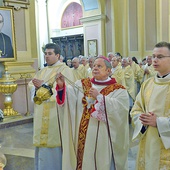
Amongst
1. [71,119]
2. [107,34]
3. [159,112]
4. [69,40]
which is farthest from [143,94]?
[69,40]

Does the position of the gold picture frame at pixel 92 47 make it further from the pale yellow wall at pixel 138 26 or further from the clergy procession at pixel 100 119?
the clergy procession at pixel 100 119

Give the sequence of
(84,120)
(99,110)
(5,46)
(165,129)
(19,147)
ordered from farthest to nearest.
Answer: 1. (5,46)
2. (19,147)
3. (84,120)
4. (99,110)
5. (165,129)

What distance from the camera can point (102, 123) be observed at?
119 inches

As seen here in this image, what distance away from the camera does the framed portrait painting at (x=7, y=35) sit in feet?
25.4

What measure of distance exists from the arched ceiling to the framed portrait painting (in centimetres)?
623

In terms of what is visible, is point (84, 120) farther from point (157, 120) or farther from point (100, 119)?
point (157, 120)

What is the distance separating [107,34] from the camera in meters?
13.6

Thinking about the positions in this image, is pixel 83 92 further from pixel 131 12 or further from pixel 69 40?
pixel 69 40

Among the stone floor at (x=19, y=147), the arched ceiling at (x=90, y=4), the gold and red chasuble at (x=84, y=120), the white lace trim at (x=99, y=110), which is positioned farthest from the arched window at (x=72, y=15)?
the white lace trim at (x=99, y=110)

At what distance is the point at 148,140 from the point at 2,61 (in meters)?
5.96

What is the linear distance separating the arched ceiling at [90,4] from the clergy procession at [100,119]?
10050mm

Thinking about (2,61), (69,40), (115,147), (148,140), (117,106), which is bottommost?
(115,147)

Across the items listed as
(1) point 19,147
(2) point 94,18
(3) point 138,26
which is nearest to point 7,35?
(1) point 19,147

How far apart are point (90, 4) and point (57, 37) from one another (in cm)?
438
